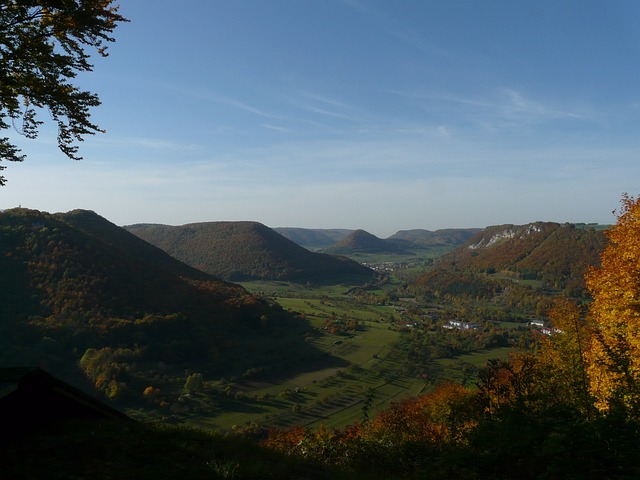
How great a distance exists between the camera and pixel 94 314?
69812mm

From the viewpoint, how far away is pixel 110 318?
231 ft

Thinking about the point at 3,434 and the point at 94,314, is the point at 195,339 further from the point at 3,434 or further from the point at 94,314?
the point at 3,434

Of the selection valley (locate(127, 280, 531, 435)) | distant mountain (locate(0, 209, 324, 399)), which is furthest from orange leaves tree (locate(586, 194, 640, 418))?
distant mountain (locate(0, 209, 324, 399))

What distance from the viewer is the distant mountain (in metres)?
59.4

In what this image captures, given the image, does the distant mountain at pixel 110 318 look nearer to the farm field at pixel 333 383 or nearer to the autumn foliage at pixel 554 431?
the farm field at pixel 333 383

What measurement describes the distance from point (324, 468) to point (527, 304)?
180750 mm

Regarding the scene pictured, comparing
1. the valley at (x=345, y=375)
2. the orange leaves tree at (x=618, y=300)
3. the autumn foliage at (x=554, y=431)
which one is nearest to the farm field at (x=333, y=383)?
the valley at (x=345, y=375)

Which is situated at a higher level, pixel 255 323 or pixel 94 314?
pixel 94 314

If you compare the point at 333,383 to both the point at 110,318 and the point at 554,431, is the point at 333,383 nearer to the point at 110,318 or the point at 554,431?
the point at 110,318

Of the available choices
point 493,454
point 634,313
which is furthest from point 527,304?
point 493,454

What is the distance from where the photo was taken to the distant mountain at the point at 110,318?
59406mm

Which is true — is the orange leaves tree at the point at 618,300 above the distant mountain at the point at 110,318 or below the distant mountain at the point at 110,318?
above

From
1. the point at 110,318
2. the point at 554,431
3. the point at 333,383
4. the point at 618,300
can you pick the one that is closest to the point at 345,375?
the point at 333,383

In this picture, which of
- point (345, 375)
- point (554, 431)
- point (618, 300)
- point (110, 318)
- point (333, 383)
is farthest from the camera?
point (345, 375)
